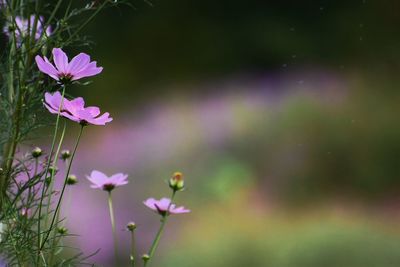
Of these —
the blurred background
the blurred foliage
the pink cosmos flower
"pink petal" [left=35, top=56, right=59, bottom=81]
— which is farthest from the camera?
the blurred background

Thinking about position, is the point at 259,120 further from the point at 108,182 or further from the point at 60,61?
the point at 60,61

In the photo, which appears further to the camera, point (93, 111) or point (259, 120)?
point (259, 120)

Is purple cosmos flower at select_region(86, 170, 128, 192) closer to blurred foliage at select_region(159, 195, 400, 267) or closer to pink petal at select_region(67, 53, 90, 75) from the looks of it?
pink petal at select_region(67, 53, 90, 75)

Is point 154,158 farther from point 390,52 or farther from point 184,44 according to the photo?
point 390,52

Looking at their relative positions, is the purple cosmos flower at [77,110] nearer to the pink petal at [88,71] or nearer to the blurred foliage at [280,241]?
the pink petal at [88,71]

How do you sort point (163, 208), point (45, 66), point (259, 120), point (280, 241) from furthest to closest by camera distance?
point (259, 120), point (280, 241), point (163, 208), point (45, 66)

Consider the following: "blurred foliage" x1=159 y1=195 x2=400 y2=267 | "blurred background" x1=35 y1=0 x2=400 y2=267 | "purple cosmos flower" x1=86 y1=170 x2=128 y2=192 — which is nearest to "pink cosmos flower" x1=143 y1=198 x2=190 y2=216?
"purple cosmos flower" x1=86 y1=170 x2=128 y2=192

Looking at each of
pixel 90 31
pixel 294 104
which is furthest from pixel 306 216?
pixel 90 31

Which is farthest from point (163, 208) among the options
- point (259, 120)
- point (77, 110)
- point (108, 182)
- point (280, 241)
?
point (259, 120)
